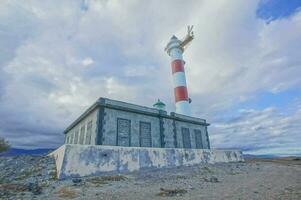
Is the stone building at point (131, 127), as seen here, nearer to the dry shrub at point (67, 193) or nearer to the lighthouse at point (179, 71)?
the lighthouse at point (179, 71)

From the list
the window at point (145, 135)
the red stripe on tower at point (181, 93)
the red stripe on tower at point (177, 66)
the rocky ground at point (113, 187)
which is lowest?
the rocky ground at point (113, 187)

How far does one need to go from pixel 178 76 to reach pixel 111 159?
17534 mm

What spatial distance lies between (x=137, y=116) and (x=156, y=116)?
220 centimetres

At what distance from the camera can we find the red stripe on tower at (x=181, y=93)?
24.3 m

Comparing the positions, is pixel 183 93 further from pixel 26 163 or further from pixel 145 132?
pixel 26 163

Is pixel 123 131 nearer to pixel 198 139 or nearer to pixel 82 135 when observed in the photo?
pixel 82 135

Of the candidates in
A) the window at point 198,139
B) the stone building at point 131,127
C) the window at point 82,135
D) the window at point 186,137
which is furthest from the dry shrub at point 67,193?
the window at point 198,139

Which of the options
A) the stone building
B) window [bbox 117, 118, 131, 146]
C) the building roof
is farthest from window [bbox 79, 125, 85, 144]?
window [bbox 117, 118, 131, 146]

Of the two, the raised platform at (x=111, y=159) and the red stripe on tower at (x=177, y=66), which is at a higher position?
the red stripe on tower at (x=177, y=66)

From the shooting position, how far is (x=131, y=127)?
16.7 m

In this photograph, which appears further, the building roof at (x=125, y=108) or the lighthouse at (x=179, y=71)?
the lighthouse at (x=179, y=71)

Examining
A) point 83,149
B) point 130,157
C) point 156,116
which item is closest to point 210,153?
point 156,116

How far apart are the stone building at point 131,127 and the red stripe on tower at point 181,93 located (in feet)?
10.7

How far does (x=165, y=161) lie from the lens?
40.2 ft
